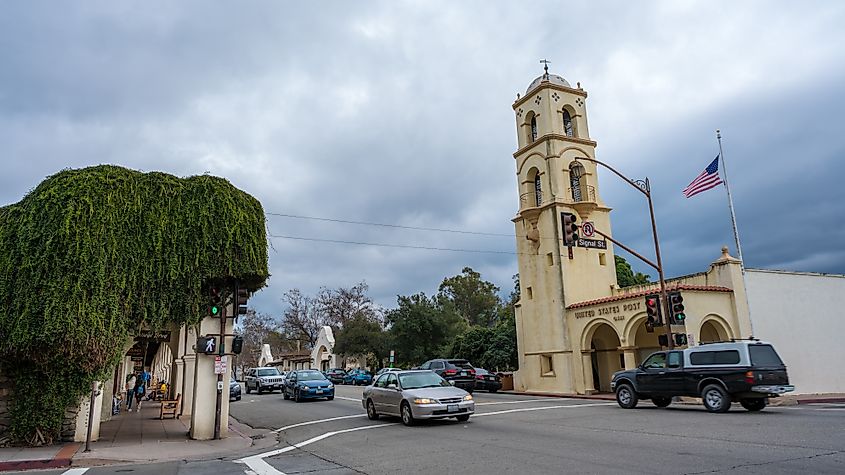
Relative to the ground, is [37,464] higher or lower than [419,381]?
lower

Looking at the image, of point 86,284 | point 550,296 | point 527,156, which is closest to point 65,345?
point 86,284

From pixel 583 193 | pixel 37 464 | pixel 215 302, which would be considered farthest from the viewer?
pixel 583 193

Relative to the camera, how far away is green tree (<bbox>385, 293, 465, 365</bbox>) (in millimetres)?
48500

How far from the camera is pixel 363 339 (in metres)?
56.1

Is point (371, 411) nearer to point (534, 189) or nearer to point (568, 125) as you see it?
point (534, 189)

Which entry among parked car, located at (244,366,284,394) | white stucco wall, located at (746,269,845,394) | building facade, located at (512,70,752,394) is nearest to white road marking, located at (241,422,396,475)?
building facade, located at (512,70,752,394)

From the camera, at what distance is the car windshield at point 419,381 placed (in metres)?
16.1

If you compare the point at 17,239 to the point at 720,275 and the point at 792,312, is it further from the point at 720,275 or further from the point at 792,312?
the point at 792,312

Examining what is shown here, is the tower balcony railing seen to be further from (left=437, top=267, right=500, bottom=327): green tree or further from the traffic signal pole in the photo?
(left=437, top=267, right=500, bottom=327): green tree

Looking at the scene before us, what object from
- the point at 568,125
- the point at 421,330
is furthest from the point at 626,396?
the point at 421,330

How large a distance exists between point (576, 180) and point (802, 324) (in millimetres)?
12899

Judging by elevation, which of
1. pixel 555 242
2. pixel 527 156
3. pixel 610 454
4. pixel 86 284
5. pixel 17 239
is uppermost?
pixel 527 156

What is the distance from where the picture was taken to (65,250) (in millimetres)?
12500

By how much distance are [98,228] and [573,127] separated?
26.9 metres
